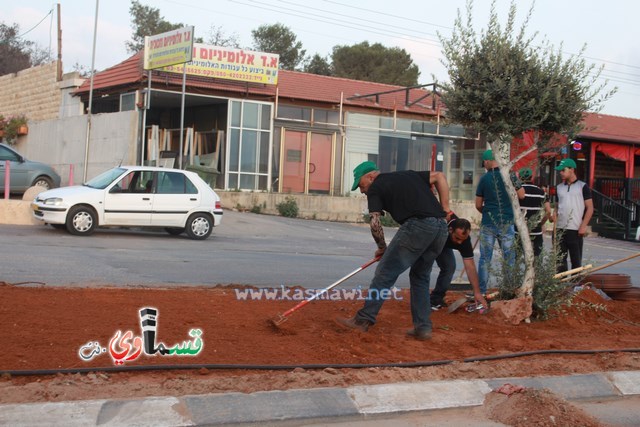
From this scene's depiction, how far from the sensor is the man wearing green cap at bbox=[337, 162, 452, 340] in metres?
6.59

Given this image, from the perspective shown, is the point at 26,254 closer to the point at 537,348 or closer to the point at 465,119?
the point at 465,119

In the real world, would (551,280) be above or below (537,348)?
above

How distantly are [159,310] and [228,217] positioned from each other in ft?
47.3

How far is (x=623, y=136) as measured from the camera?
30469mm

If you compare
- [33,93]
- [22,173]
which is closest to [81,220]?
[22,173]

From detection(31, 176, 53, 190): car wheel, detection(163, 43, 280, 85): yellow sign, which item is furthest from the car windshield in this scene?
detection(163, 43, 280, 85): yellow sign

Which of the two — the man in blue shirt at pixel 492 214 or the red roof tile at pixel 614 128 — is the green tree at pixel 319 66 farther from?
the man in blue shirt at pixel 492 214

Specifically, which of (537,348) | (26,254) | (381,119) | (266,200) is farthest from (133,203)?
(381,119)

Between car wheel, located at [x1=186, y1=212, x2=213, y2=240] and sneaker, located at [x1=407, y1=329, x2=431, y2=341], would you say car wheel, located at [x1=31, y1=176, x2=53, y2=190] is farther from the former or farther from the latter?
sneaker, located at [x1=407, y1=329, x2=431, y2=341]

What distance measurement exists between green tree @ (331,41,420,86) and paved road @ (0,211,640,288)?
Answer: 35800mm

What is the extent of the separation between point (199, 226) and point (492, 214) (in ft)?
28.7

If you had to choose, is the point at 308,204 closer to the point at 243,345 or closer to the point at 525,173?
the point at 525,173

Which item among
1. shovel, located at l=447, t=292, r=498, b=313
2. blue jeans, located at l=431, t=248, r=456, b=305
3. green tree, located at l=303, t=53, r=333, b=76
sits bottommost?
shovel, located at l=447, t=292, r=498, b=313

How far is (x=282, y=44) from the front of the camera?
55.3 m
